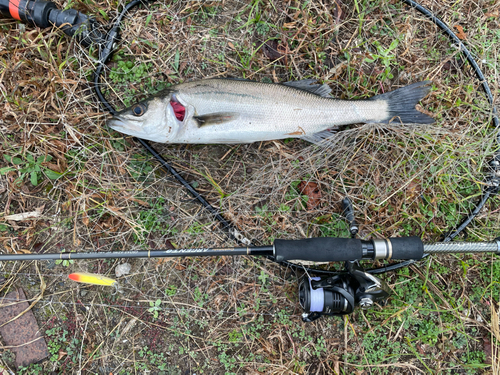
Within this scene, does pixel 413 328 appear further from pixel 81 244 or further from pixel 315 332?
pixel 81 244

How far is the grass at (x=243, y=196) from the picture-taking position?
2.87 metres

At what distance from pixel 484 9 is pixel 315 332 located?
3384mm

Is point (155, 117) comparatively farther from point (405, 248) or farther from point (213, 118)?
point (405, 248)

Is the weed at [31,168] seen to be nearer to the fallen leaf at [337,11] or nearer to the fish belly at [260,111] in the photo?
the fish belly at [260,111]

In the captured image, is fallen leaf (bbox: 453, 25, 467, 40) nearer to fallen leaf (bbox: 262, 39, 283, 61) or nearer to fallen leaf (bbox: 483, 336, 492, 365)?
fallen leaf (bbox: 262, 39, 283, 61)

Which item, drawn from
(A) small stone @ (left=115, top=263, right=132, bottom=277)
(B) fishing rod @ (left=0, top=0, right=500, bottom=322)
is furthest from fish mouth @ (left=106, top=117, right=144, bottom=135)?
(A) small stone @ (left=115, top=263, right=132, bottom=277)

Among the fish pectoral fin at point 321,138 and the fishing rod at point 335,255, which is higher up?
the fish pectoral fin at point 321,138

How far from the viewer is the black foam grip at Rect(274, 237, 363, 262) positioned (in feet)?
7.16

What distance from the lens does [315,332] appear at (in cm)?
288

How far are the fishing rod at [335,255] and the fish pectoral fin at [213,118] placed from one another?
3.39 ft

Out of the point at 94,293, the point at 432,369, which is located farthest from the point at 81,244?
the point at 432,369

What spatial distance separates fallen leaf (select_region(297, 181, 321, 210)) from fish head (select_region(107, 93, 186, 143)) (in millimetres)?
1211

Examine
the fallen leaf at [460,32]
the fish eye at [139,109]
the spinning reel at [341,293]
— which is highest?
the fallen leaf at [460,32]

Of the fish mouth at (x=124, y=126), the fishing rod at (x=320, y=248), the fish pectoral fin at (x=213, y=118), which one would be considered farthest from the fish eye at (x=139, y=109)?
the fish pectoral fin at (x=213, y=118)
